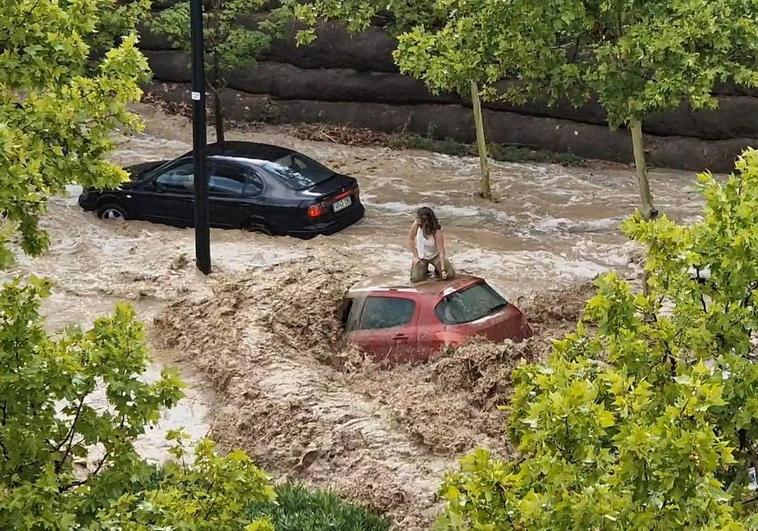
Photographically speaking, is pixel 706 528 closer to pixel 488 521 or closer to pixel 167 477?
pixel 488 521

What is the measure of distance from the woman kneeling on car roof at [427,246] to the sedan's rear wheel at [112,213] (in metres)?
5.82

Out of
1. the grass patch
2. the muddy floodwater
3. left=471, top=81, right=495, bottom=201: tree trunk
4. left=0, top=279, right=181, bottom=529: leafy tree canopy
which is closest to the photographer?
left=0, top=279, right=181, bottom=529: leafy tree canopy

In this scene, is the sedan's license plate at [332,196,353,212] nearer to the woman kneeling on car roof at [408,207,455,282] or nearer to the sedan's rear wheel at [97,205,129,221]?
the sedan's rear wheel at [97,205,129,221]

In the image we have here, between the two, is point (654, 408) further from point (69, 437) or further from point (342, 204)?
point (342, 204)

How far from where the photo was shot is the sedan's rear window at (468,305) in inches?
370

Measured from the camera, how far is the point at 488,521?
4.25 meters

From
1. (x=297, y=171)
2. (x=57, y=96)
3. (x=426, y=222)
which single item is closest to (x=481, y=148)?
(x=297, y=171)

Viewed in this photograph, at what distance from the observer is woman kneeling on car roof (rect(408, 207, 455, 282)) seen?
11.0 metres

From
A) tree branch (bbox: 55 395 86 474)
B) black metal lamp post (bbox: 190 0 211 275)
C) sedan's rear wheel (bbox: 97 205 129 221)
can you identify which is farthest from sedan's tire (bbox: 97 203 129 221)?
tree branch (bbox: 55 395 86 474)

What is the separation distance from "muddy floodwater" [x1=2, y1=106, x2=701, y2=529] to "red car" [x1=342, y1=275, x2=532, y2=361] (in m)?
0.46

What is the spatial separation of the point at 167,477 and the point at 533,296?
7395 millimetres

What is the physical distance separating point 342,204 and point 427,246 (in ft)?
12.5

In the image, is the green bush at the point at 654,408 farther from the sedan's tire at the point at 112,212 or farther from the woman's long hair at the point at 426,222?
the sedan's tire at the point at 112,212

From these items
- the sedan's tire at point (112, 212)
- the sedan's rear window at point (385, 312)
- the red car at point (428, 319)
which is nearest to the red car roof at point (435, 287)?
the red car at point (428, 319)
